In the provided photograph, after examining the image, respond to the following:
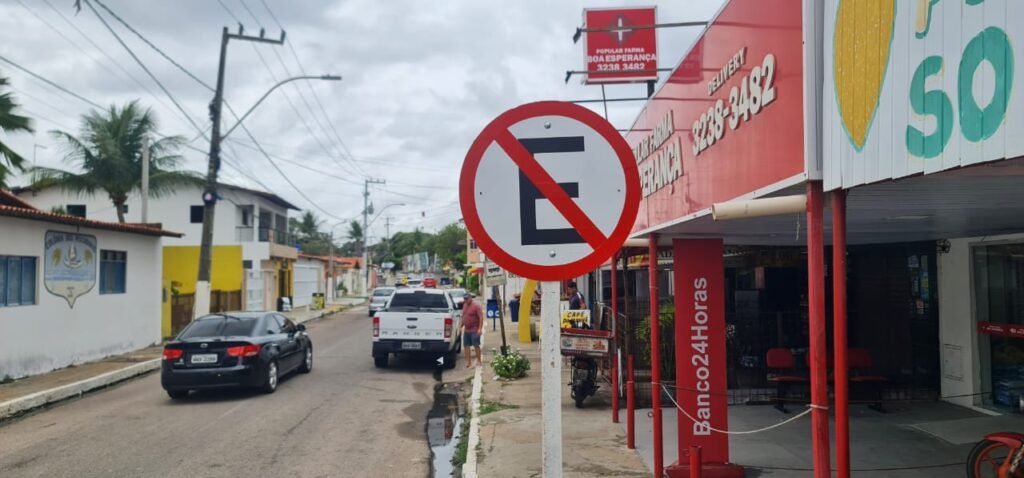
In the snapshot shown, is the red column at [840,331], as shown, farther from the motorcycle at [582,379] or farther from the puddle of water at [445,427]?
the motorcycle at [582,379]

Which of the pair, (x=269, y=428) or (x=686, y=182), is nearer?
(x=686, y=182)

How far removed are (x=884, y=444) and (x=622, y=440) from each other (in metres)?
Answer: 2.73

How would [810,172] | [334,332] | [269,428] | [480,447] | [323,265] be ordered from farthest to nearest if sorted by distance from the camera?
1. [323,265]
2. [334,332]
3. [269,428]
4. [480,447]
5. [810,172]

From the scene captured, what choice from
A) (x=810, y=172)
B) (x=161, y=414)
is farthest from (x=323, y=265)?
(x=810, y=172)

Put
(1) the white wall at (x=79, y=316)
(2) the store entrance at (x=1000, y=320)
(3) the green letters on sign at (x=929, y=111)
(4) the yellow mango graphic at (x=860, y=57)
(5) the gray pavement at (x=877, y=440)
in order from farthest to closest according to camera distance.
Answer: (1) the white wall at (x=79, y=316), (2) the store entrance at (x=1000, y=320), (5) the gray pavement at (x=877, y=440), (4) the yellow mango graphic at (x=860, y=57), (3) the green letters on sign at (x=929, y=111)

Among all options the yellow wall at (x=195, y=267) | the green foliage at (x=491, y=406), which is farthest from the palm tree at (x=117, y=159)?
the green foliage at (x=491, y=406)

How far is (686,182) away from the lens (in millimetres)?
6012

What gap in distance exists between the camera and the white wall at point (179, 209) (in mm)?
39469

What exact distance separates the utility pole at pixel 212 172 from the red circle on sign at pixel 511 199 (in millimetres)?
20875

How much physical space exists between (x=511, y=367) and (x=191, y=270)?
21.8 m

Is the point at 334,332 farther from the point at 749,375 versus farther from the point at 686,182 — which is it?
the point at 686,182

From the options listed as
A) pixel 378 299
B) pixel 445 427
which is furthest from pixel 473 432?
pixel 378 299

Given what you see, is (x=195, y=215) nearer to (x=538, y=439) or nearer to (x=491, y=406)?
(x=491, y=406)

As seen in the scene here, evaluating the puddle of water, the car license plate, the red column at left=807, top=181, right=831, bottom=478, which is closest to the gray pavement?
the puddle of water
